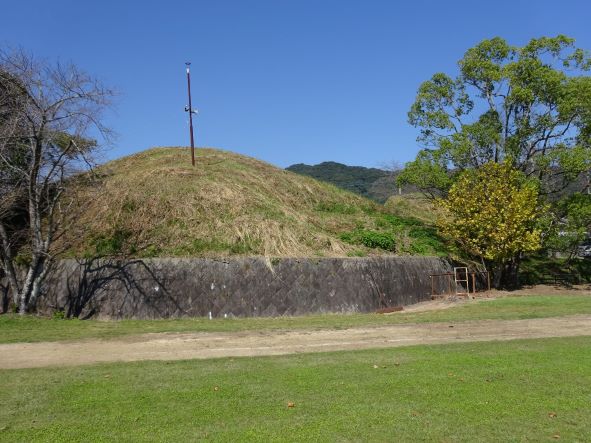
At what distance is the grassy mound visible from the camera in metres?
19.8

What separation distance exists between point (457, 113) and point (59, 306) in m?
19.7

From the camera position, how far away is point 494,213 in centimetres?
2272

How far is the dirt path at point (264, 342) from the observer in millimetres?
10812

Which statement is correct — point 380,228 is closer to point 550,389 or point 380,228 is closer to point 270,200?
point 270,200

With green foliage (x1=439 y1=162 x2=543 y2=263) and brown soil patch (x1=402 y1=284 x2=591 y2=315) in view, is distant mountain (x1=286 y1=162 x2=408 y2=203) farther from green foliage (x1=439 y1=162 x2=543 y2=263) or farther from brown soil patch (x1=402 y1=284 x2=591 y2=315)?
green foliage (x1=439 y1=162 x2=543 y2=263)

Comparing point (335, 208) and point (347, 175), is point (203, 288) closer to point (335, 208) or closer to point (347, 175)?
point (335, 208)

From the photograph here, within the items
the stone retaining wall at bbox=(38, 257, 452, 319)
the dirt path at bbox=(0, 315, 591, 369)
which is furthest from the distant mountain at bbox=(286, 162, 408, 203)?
the dirt path at bbox=(0, 315, 591, 369)

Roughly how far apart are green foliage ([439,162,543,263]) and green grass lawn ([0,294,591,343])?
4.13 meters

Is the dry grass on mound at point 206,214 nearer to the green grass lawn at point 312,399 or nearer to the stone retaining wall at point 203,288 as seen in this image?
the stone retaining wall at point 203,288

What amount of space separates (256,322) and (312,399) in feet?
32.1

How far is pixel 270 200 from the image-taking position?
24.9m

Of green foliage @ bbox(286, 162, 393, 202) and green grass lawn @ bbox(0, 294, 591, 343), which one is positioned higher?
green foliage @ bbox(286, 162, 393, 202)

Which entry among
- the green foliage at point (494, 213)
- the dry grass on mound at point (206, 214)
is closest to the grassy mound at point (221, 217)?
the dry grass on mound at point (206, 214)

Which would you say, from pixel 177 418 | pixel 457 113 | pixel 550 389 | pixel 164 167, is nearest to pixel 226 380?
pixel 177 418
